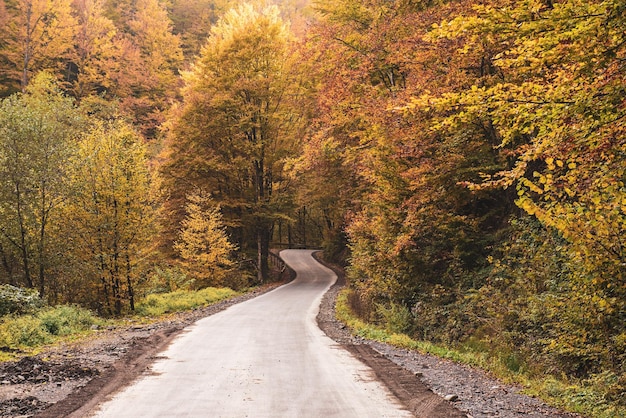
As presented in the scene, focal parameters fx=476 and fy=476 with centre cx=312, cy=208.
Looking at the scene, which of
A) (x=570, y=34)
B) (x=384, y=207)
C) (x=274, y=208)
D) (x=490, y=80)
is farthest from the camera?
(x=274, y=208)

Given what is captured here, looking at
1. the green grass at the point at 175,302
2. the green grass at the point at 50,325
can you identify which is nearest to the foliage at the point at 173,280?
the green grass at the point at 175,302

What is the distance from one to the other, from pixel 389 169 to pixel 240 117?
19862mm

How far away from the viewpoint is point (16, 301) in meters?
12.9

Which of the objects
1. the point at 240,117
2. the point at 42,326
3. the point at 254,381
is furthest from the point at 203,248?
the point at 254,381

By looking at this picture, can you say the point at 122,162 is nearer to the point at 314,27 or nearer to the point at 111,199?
the point at 111,199

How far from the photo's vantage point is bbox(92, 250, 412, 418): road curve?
5602 millimetres

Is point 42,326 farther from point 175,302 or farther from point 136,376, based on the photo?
point 175,302

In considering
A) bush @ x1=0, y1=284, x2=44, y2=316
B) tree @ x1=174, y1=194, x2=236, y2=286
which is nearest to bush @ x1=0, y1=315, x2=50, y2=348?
bush @ x1=0, y1=284, x2=44, y2=316

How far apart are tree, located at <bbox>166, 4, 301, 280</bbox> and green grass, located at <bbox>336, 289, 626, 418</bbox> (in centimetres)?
2187

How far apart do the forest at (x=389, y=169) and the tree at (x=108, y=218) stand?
0.07m

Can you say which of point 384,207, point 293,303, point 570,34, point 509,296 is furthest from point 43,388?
point 293,303

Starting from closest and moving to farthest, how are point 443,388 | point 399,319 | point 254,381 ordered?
point 443,388 < point 254,381 < point 399,319

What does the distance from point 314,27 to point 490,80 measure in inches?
468

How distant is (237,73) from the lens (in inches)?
1208
